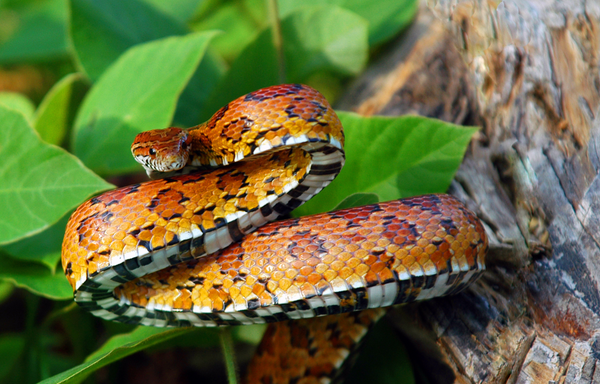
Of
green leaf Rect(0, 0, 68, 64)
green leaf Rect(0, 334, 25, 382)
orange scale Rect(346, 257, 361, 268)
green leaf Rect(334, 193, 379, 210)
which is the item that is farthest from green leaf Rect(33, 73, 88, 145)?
orange scale Rect(346, 257, 361, 268)

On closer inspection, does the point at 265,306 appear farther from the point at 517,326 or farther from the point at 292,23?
the point at 292,23

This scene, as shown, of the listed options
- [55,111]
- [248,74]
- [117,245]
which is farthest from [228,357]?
[55,111]

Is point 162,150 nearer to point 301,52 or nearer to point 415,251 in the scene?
point 415,251

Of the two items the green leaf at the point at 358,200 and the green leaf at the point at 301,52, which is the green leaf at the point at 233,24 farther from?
the green leaf at the point at 358,200

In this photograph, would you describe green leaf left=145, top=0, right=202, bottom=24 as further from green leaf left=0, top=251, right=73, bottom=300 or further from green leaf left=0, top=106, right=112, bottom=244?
green leaf left=0, top=251, right=73, bottom=300

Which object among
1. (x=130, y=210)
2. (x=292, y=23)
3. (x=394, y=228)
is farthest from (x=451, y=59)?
(x=130, y=210)

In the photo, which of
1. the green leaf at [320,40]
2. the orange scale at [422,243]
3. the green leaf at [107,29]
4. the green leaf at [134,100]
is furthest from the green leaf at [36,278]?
the green leaf at [320,40]
